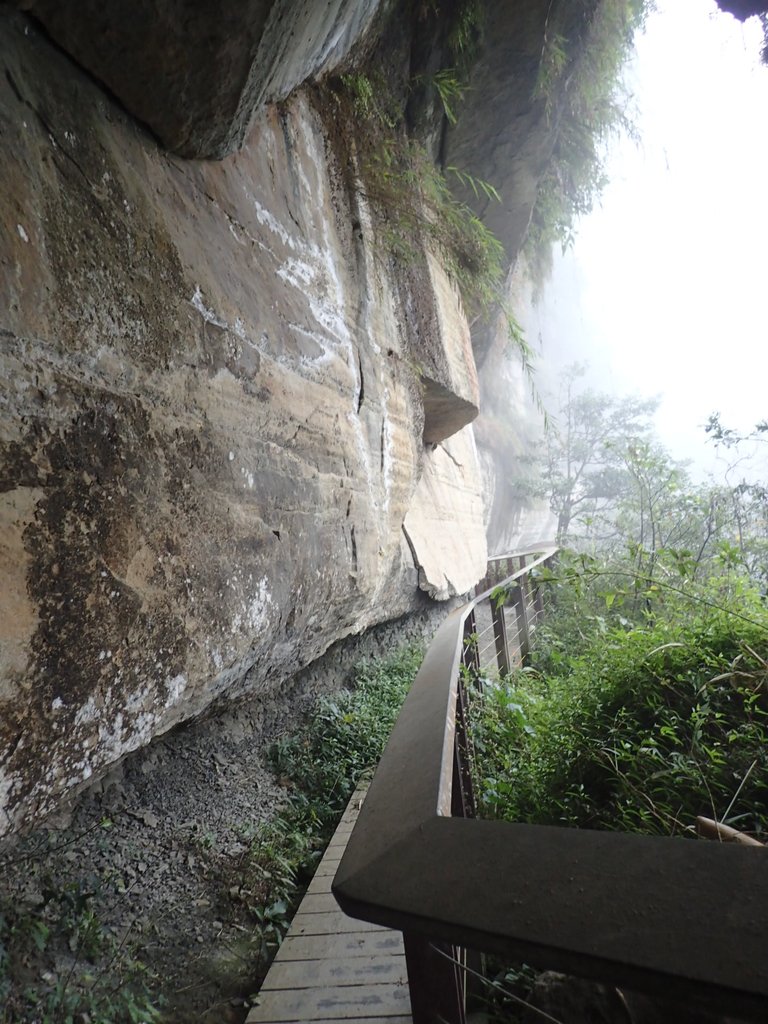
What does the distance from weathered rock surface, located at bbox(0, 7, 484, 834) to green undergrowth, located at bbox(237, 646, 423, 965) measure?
3.52 feet

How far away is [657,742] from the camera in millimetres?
1810

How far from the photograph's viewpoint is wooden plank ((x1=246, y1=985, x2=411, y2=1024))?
1.96 metres

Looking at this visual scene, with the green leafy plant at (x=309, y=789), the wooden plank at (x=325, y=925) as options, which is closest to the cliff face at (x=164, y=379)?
the green leafy plant at (x=309, y=789)

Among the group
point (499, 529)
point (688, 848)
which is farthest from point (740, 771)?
point (499, 529)

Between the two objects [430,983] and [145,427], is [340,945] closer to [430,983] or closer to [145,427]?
[430,983]

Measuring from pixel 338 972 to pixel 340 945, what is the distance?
15 centimetres

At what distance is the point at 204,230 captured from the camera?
71.1 inches

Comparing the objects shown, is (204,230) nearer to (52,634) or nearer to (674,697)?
(52,634)

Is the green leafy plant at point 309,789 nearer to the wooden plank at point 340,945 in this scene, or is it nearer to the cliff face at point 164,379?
the wooden plank at point 340,945

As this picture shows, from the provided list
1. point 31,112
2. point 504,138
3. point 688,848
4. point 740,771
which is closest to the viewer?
point 688,848

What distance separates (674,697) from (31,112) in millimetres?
2753

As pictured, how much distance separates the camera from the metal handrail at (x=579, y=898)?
1.39 feet

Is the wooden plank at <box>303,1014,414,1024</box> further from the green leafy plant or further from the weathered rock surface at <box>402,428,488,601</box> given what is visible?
the weathered rock surface at <box>402,428,488,601</box>

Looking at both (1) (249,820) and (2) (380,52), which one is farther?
(2) (380,52)
